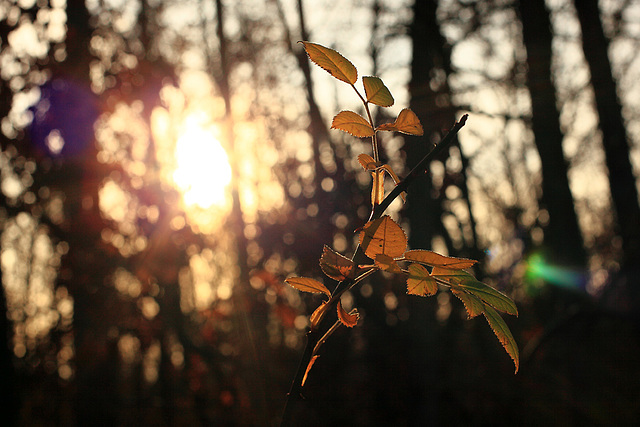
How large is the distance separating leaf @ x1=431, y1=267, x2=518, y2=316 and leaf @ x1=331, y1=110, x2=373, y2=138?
0.71 feet

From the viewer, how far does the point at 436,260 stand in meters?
0.54

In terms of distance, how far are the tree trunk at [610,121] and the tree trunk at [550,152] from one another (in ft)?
1.53

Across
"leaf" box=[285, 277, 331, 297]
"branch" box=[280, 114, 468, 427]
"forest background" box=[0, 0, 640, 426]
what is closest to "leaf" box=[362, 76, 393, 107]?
"branch" box=[280, 114, 468, 427]

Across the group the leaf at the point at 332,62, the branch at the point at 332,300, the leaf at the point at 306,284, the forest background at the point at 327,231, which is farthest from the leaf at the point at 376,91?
the forest background at the point at 327,231

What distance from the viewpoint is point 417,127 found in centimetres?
61

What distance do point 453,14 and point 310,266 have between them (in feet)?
10.5

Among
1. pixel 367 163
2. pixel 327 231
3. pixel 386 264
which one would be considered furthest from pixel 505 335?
pixel 327 231

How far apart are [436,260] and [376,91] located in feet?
0.78

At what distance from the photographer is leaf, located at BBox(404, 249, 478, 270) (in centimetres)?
54

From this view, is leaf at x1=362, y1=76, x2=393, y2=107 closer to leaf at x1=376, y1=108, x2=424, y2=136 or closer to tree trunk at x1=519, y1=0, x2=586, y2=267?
leaf at x1=376, y1=108, x2=424, y2=136

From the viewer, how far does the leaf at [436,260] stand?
0.54 m

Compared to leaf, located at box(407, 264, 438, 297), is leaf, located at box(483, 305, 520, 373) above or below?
below

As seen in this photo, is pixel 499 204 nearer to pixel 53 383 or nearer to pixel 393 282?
pixel 393 282

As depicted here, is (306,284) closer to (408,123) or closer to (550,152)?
(408,123)
